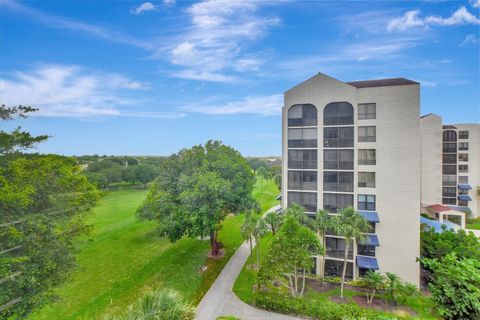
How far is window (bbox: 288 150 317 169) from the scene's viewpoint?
12.9 m

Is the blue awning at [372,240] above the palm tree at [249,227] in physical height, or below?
below

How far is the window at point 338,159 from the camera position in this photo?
1234cm

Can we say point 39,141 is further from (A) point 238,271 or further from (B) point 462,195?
(B) point 462,195

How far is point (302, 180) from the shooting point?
43.2ft

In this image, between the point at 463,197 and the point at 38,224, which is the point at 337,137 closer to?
the point at 38,224

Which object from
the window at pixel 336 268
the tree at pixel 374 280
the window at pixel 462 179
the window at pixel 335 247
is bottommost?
the window at pixel 336 268

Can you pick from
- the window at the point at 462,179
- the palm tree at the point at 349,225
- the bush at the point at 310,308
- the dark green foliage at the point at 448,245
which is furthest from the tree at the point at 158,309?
the window at the point at 462,179

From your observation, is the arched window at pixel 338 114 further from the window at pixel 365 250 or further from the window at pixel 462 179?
the window at pixel 462 179

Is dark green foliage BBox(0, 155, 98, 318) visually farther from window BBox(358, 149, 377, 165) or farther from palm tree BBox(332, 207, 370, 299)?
window BBox(358, 149, 377, 165)

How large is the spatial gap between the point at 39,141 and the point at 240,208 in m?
9.71

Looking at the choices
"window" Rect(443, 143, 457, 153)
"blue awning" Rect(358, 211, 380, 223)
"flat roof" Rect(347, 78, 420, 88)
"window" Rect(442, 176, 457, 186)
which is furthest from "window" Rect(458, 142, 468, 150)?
"blue awning" Rect(358, 211, 380, 223)

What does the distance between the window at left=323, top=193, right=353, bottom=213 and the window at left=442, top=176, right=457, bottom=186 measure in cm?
1732

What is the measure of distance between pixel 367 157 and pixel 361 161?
1.12 feet

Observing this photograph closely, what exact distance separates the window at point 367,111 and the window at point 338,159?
6.23ft
